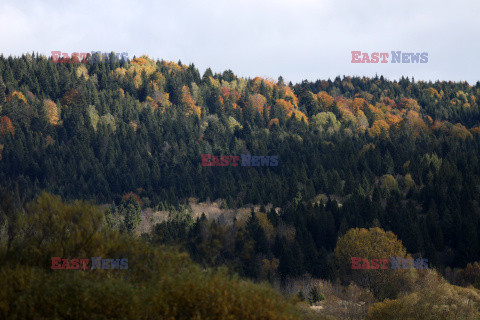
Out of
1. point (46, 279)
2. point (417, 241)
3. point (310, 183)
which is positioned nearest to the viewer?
point (46, 279)

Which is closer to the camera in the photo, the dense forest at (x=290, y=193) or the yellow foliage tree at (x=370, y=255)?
the yellow foliage tree at (x=370, y=255)

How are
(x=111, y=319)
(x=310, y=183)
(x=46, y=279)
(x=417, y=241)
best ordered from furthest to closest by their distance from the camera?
(x=310, y=183)
(x=417, y=241)
(x=46, y=279)
(x=111, y=319)

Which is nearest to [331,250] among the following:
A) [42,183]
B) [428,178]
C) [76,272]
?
[428,178]

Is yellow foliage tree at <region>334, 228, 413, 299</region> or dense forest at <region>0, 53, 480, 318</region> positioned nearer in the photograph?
yellow foliage tree at <region>334, 228, 413, 299</region>

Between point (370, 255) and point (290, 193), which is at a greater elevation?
point (290, 193)

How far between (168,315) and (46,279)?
7.62 metres

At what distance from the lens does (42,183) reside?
580ft

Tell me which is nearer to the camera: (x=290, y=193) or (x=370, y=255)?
(x=370, y=255)

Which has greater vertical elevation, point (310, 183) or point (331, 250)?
point (310, 183)

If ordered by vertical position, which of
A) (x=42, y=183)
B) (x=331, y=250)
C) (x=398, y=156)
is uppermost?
(x=398, y=156)

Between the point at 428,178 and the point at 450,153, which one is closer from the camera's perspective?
the point at 428,178

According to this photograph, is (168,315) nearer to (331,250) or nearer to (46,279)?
(46,279)

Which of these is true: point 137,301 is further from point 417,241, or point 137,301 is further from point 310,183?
point 310,183

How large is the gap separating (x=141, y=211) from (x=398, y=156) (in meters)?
73.0
